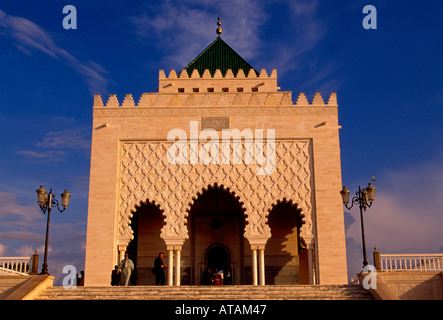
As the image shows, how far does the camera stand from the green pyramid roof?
1641 centimetres

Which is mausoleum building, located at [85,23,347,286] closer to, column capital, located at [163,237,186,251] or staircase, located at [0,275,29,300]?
column capital, located at [163,237,186,251]

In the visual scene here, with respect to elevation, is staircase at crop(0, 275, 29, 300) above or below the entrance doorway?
below

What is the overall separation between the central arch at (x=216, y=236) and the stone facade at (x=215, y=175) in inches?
43.7

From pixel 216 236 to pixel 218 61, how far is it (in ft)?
18.6

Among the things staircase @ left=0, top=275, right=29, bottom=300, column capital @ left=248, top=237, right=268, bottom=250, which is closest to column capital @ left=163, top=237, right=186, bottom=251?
column capital @ left=248, top=237, right=268, bottom=250

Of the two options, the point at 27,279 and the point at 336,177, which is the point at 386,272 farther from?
the point at 27,279

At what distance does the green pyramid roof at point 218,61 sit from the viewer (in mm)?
16406

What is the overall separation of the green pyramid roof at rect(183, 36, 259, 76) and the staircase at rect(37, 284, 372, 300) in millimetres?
8497

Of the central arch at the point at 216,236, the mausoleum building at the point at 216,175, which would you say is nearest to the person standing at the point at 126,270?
the mausoleum building at the point at 216,175

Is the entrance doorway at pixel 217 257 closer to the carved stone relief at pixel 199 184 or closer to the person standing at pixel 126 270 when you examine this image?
the carved stone relief at pixel 199 184

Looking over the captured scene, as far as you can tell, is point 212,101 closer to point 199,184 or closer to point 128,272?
point 199,184

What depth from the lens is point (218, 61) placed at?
16.8 meters

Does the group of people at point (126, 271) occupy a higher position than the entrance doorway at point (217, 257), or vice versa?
the entrance doorway at point (217, 257)
